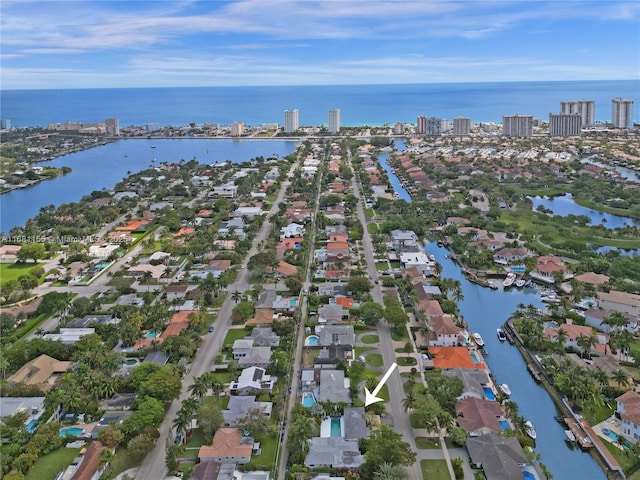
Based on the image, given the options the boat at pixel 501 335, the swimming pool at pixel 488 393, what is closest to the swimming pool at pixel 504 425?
the swimming pool at pixel 488 393

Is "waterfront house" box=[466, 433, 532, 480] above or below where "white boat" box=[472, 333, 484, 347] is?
below

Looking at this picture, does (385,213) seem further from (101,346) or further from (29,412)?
(29,412)

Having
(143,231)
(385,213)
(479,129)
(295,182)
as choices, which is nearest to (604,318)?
(385,213)

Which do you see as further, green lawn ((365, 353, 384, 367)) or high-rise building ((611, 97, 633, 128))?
high-rise building ((611, 97, 633, 128))

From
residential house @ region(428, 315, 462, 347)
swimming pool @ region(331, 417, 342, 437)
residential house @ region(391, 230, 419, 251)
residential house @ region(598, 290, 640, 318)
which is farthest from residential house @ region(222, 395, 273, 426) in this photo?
residential house @ region(391, 230, 419, 251)

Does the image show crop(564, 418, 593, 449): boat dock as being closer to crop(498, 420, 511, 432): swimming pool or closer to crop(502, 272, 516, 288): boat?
crop(498, 420, 511, 432): swimming pool

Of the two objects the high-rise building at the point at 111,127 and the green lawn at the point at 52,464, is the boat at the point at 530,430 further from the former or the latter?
the high-rise building at the point at 111,127
